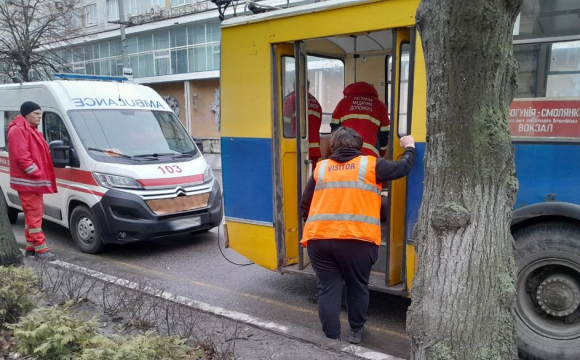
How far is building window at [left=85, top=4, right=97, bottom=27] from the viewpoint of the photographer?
3509 centimetres

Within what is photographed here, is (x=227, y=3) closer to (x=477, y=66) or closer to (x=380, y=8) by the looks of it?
(x=380, y=8)

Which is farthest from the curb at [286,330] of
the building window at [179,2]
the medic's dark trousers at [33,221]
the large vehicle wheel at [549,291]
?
the building window at [179,2]

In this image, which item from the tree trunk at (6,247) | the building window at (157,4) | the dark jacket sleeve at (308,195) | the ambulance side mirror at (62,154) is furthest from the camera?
the building window at (157,4)

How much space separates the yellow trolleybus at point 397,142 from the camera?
339cm

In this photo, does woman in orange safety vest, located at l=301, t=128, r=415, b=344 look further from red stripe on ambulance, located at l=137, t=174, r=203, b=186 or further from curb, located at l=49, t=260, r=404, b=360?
red stripe on ambulance, located at l=137, t=174, r=203, b=186

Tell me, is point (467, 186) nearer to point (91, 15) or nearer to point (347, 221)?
point (347, 221)

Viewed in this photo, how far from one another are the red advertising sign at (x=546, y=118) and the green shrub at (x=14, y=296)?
3810 mm

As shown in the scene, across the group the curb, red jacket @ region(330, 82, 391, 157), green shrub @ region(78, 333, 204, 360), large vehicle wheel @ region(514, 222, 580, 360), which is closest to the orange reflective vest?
the curb

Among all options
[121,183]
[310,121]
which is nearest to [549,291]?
[310,121]

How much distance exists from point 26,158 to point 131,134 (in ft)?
4.78

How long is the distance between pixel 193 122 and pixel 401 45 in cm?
2694

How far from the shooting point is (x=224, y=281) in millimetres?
5676

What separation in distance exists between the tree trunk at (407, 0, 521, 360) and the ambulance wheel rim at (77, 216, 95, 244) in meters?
5.39

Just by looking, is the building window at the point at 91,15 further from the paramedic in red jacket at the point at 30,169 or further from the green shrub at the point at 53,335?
the green shrub at the point at 53,335
